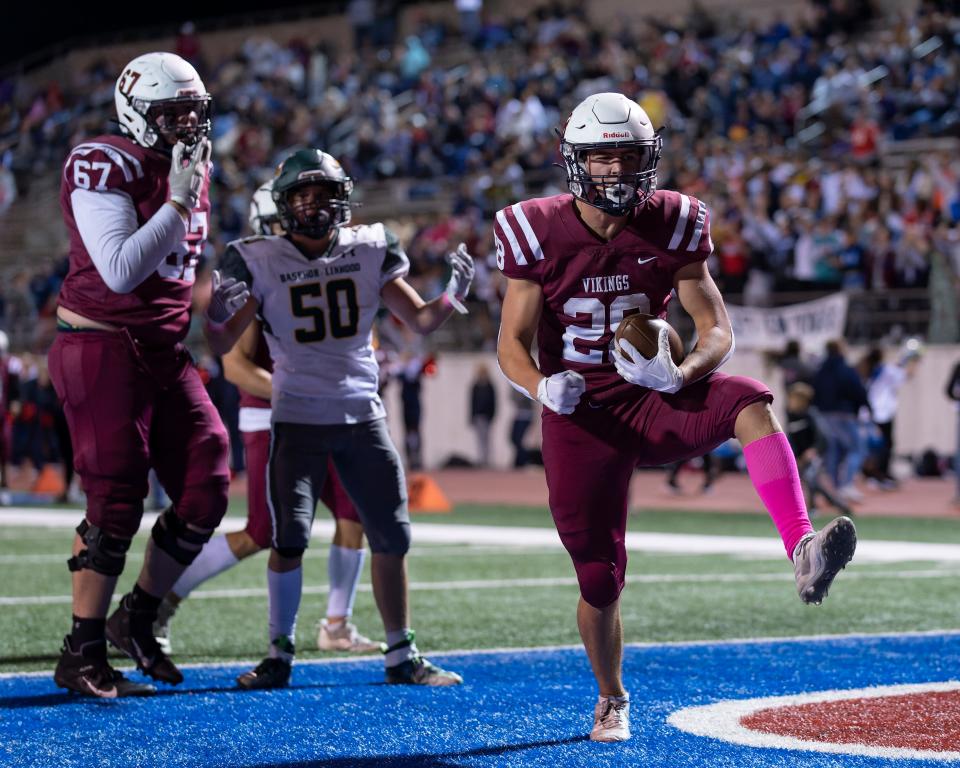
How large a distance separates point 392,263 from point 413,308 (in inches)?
7.5

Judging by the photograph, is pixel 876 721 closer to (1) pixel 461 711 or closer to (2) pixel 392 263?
(1) pixel 461 711

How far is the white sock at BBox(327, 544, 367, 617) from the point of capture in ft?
21.6

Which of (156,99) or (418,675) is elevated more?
(156,99)

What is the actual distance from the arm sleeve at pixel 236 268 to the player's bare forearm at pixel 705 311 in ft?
5.55

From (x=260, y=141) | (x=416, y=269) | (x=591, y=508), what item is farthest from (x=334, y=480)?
(x=260, y=141)

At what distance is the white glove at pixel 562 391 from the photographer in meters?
4.38

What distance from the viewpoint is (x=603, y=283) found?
15.2ft

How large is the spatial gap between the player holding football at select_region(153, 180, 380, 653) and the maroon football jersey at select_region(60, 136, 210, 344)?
835 mm

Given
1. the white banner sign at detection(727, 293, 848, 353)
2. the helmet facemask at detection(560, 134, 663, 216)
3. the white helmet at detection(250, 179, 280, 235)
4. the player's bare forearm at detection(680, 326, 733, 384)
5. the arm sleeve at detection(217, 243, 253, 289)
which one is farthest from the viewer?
the white banner sign at detection(727, 293, 848, 353)

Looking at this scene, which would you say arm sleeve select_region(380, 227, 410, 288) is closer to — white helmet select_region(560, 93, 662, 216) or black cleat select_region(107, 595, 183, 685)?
white helmet select_region(560, 93, 662, 216)

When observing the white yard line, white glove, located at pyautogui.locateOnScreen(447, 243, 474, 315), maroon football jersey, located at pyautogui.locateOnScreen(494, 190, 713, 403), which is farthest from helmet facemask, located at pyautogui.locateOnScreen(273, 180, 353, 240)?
the white yard line

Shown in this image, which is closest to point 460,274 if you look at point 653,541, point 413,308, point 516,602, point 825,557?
point 413,308

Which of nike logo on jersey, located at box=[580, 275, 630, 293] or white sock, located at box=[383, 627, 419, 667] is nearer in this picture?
nike logo on jersey, located at box=[580, 275, 630, 293]

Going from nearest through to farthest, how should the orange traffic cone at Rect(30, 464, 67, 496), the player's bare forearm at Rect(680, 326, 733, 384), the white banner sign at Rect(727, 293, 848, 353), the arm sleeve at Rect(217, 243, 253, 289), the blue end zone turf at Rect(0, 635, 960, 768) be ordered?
the blue end zone turf at Rect(0, 635, 960, 768), the player's bare forearm at Rect(680, 326, 733, 384), the arm sleeve at Rect(217, 243, 253, 289), the white banner sign at Rect(727, 293, 848, 353), the orange traffic cone at Rect(30, 464, 67, 496)
